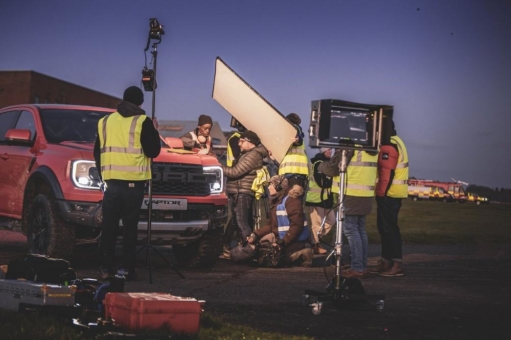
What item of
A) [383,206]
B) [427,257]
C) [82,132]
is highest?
[82,132]

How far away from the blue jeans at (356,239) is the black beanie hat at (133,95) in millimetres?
3011

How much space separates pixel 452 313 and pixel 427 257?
6851 mm

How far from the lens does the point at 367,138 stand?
7.97 m

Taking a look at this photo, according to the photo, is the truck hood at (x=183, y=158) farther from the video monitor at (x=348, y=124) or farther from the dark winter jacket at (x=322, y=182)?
the video monitor at (x=348, y=124)

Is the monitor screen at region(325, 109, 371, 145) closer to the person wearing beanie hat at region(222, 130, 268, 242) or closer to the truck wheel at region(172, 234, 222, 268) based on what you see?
the truck wheel at region(172, 234, 222, 268)

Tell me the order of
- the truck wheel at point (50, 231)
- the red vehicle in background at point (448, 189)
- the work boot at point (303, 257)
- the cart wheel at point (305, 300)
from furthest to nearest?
1. the red vehicle in background at point (448, 189)
2. the work boot at point (303, 257)
3. the truck wheel at point (50, 231)
4. the cart wheel at point (305, 300)

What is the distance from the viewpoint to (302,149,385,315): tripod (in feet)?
24.9

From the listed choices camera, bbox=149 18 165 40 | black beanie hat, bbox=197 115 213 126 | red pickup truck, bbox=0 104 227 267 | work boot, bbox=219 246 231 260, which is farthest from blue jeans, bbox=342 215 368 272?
black beanie hat, bbox=197 115 213 126

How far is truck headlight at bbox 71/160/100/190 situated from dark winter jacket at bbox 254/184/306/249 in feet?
9.98

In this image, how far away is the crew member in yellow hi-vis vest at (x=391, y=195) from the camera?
11.2 meters

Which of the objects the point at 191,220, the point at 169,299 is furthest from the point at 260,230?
the point at 169,299

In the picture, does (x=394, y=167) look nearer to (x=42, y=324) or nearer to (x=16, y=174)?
(x=16, y=174)

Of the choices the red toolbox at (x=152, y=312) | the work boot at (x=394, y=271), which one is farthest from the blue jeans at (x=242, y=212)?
the red toolbox at (x=152, y=312)

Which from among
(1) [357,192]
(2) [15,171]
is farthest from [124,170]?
(1) [357,192]
